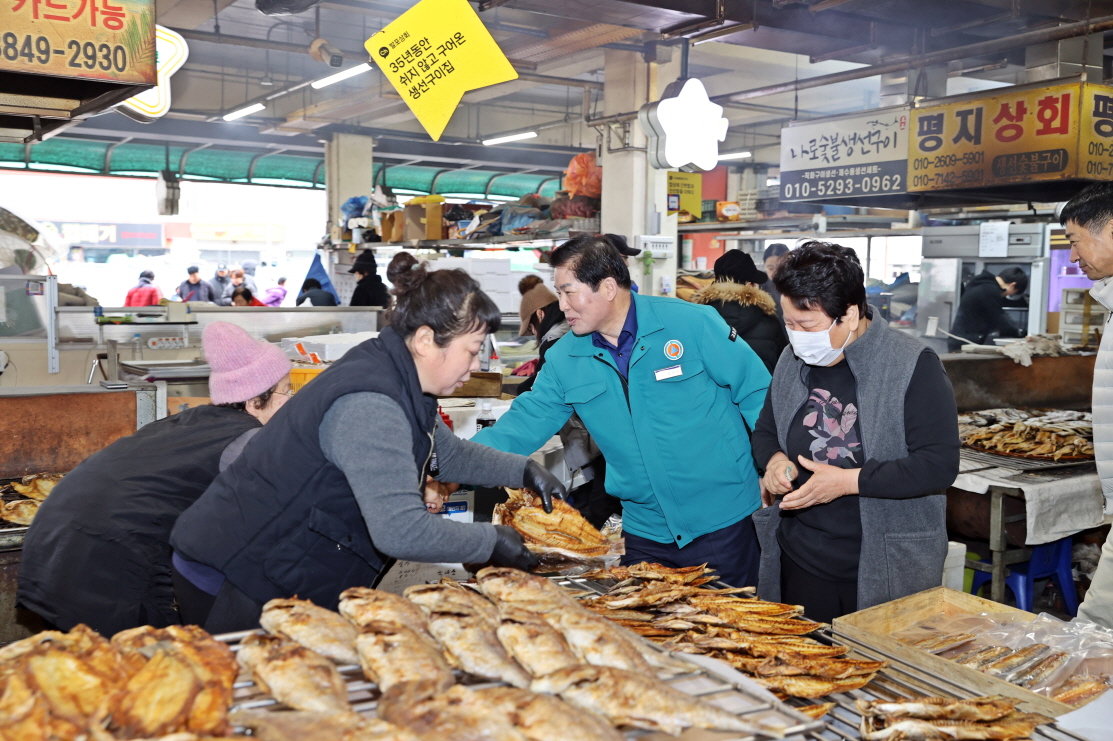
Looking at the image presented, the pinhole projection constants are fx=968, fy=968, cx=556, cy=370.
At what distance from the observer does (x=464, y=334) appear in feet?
7.38

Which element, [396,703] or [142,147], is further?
[142,147]

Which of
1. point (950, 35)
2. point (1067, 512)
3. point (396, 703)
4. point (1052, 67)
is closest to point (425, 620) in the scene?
point (396, 703)

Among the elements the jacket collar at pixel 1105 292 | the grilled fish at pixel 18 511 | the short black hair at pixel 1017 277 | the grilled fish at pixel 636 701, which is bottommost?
the grilled fish at pixel 18 511

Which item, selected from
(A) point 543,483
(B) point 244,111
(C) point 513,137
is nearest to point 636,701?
(A) point 543,483

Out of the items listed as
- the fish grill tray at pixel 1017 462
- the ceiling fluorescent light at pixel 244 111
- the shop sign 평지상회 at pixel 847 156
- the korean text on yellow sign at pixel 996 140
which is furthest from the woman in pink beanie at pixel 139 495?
the ceiling fluorescent light at pixel 244 111

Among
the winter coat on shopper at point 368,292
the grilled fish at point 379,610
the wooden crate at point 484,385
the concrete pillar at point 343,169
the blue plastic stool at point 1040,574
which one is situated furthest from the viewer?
the concrete pillar at point 343,169

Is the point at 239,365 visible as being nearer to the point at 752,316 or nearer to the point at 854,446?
the point at 854,446

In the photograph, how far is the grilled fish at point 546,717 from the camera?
141 centimetres

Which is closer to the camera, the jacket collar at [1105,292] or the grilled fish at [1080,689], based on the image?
the grilled fish at [1080,689]

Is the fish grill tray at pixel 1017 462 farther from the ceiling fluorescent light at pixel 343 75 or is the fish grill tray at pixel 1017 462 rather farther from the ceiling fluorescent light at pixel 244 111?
the ceiling fluorescent light at pixel 244 111

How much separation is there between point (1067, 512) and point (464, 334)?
3.64 m

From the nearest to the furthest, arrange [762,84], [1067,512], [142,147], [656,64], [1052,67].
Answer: [1067,512] → [1052,67] → [656,64] → [762,84] → [142,147]

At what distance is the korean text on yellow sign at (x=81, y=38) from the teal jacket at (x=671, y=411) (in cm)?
206

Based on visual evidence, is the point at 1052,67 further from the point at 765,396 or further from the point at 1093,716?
the point at 1093,716
